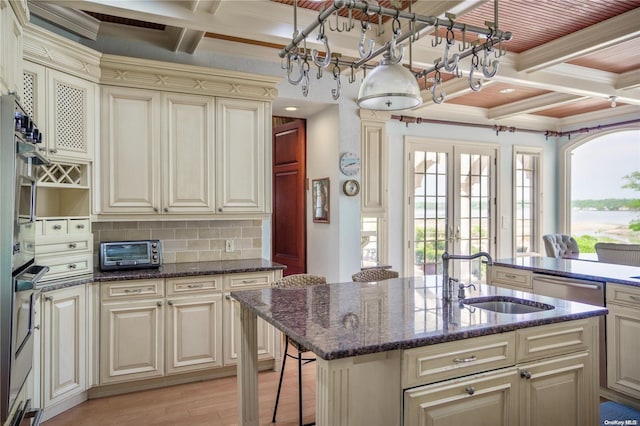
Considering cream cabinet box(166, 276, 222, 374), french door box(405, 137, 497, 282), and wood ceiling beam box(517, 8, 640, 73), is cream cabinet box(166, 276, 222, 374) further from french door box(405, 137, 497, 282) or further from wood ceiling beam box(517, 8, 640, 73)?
wood ceiling beam box(517, 8, 640, 73)

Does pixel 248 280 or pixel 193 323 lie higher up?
pixel 248 280

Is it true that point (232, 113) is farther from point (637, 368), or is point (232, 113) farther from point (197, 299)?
point (637, 368)

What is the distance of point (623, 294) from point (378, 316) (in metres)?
2.04

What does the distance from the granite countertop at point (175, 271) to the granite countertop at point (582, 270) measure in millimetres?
2102

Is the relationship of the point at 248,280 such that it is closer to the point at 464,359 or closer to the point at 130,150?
the point at 130,150

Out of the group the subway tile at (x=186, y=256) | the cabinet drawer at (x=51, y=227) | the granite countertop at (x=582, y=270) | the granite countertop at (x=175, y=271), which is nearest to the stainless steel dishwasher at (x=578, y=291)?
the granite countertop at (x=582, y=270)

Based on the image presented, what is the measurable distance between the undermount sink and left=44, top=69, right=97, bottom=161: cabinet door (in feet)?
9.03

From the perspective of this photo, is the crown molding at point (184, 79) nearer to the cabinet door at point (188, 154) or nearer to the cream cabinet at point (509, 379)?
the cabinet door at point (188, 154)

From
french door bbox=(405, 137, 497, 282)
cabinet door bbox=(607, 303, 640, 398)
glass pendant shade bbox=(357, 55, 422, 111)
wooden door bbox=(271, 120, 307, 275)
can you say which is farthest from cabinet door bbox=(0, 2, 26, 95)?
french door bbox=(405, 137, 497, 282)

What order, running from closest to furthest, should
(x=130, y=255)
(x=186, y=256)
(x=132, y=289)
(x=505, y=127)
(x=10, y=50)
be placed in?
(x=10, y=50) → (x=132, y=289) → (x=130, y=255) → (x=186, y=256) → (x=505, y=127)

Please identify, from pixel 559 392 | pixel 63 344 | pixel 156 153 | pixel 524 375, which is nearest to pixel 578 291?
pixel 559 392

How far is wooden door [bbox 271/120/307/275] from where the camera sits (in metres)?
5.14

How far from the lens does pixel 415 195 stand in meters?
5.92

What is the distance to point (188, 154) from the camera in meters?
3.55
